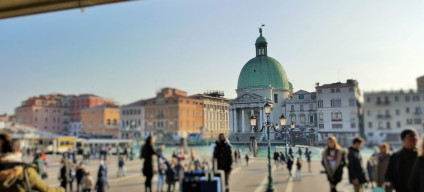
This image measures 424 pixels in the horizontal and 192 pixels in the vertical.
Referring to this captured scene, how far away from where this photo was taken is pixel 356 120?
3.10 m

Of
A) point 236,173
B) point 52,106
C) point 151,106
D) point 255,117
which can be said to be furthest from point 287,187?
point 52,106

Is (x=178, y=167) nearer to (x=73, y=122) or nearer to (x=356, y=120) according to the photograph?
(x=73, y=122)

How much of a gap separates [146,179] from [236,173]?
0.99 m

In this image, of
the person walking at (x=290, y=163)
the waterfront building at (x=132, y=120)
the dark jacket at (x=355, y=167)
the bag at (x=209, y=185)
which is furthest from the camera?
the waterfront building at (x=132, y=120)

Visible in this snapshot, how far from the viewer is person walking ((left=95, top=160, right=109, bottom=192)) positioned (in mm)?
3722

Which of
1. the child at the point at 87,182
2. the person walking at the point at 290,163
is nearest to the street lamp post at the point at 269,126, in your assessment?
the person walking at the point at 290,163

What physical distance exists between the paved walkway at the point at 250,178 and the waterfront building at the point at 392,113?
627 mm

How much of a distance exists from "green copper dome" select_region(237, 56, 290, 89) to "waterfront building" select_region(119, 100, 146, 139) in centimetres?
128

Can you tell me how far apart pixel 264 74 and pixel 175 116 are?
1.14 metres

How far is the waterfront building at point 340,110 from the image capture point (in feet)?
10.2

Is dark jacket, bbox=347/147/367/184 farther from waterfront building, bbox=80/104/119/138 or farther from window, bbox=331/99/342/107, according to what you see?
waterfront building, bbox=80/104/119/138

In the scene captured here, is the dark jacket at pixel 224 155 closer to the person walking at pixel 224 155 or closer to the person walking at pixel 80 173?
the person walking at pixel 224 155

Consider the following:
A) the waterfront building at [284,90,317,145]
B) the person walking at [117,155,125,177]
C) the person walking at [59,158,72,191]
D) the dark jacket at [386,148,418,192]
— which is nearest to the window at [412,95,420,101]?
the dark jacket at [386,148,418,192]

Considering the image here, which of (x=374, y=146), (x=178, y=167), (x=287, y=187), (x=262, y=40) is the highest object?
(x=262, y=40)
